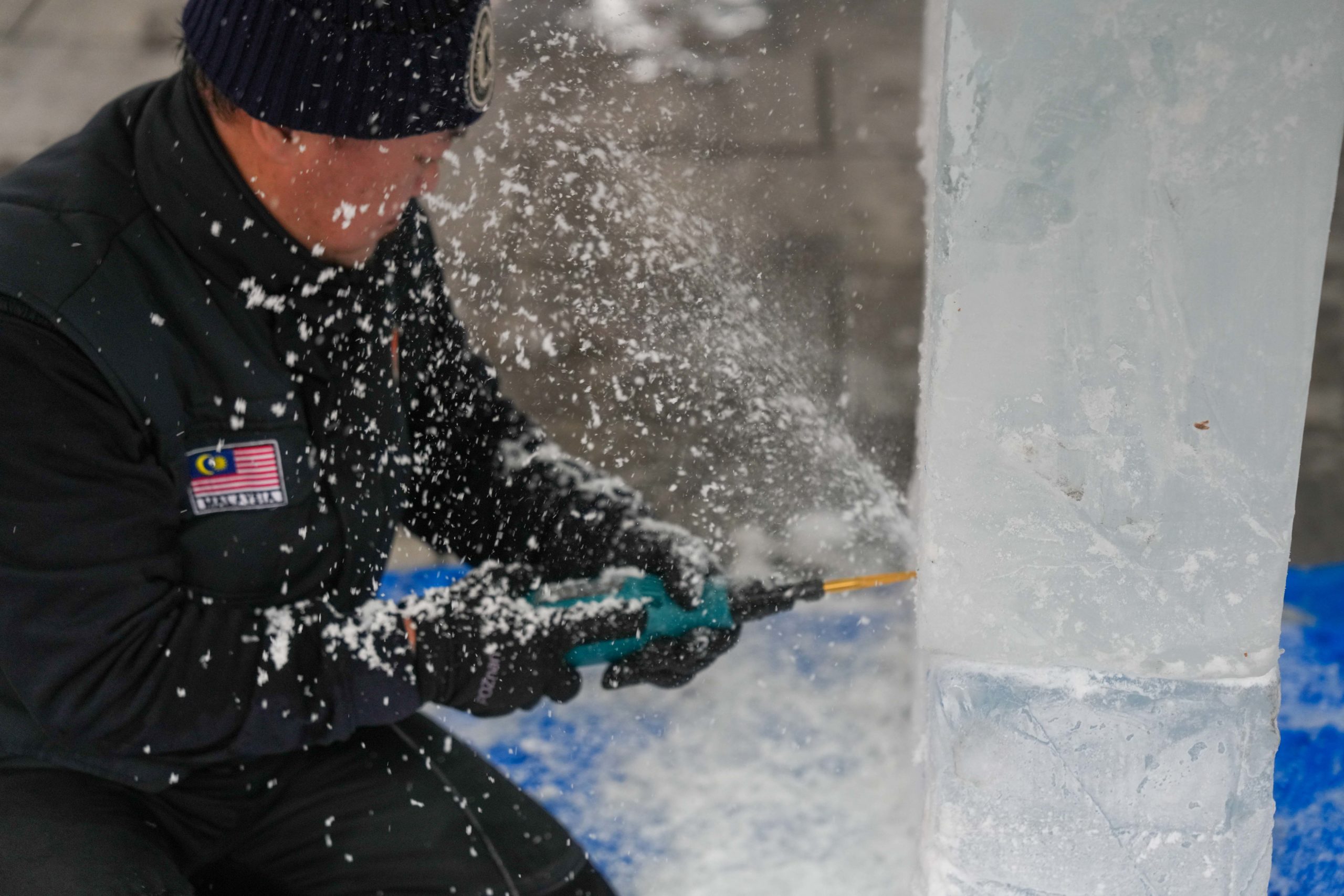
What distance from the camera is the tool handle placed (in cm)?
152

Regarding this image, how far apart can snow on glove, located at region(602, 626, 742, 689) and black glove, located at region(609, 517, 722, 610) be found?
0.05 metres

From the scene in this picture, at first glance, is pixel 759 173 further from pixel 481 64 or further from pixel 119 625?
pixel 119 625

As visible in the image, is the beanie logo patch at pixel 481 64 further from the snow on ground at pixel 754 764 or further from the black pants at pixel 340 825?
the snow on ground at pixel 754 764

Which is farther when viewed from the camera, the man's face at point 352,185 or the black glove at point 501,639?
the black glove at point 501,639

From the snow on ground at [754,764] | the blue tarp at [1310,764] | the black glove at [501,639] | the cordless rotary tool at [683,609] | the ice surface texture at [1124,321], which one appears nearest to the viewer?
the ice surface texture at [1124,321]

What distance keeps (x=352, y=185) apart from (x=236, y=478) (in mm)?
382

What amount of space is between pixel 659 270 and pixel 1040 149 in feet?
5.52

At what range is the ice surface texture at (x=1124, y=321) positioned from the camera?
3.65 ft

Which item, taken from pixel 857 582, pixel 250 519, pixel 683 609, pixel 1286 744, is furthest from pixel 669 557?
pixel 1286 744

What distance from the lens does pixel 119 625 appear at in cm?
121

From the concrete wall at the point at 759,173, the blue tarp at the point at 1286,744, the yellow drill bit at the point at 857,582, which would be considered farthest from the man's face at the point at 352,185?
the concrete wall at the point at 759,173

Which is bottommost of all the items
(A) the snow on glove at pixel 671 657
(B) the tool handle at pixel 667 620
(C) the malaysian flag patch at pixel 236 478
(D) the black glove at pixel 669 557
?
(A) the snow on glove at pixel 671 657

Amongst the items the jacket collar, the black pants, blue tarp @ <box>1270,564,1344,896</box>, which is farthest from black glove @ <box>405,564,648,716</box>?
blue tarp @ <box>1270,564,1344,896</box>

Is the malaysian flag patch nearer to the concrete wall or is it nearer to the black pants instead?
the black pants
